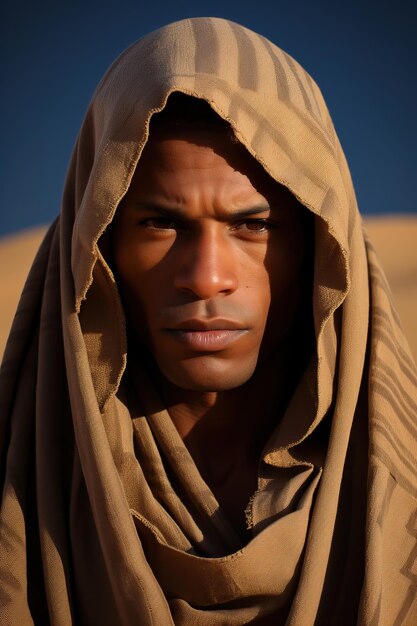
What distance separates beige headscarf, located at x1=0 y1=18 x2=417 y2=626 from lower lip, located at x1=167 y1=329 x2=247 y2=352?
300 mm

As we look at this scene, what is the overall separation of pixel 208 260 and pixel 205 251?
0.04m

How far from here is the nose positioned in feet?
8.93

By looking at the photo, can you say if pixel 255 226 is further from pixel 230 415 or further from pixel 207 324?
pixel 230 415

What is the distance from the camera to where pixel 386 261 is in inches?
831

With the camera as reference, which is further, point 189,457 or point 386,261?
point 386,261

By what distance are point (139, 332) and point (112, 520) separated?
0.67 meters

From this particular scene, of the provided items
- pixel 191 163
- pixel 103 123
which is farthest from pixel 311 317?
pixel 103 123

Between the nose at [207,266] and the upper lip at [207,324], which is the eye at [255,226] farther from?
the upper lip at [207,324]

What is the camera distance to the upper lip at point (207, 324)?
9.09ft

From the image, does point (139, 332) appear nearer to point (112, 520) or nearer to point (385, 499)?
point (112, 520)

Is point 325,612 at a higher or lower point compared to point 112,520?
lower

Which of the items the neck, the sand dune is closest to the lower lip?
the neck

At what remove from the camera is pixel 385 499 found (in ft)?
9.56

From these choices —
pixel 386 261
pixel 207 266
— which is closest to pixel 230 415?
pixel 207 266
